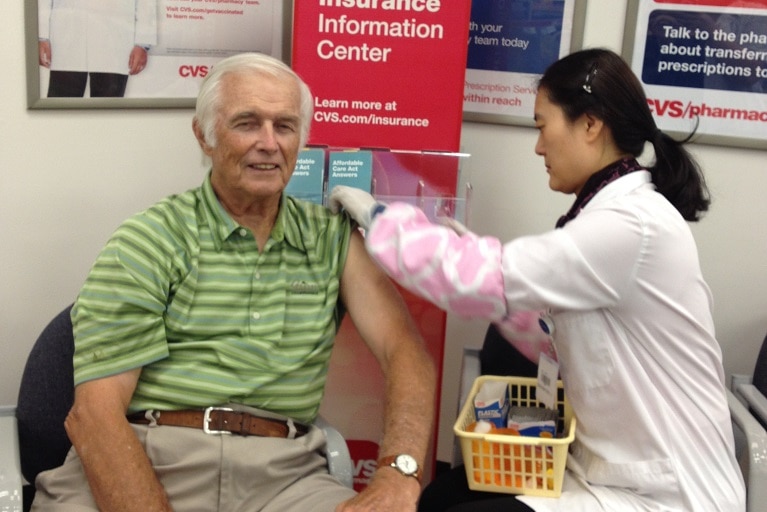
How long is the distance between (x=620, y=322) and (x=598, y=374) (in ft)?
0.41

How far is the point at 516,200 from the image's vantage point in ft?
10.8

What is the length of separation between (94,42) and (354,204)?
1129mm

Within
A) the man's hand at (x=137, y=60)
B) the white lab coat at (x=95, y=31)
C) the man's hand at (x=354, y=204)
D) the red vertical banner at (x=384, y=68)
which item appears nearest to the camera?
the man's hand at (x=354, y=204)

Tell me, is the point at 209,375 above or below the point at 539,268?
below

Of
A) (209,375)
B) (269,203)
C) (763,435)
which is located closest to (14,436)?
(209,375)

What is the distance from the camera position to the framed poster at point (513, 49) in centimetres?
310

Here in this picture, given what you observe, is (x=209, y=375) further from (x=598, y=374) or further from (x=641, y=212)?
(x=641, y=212)

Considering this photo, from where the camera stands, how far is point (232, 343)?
2.14m

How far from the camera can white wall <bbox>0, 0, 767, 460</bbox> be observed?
9.28 ft

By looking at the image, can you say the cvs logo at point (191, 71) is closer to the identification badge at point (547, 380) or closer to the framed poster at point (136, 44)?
the framed poster at point (136, 44)

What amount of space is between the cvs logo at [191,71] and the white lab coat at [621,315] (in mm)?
1215

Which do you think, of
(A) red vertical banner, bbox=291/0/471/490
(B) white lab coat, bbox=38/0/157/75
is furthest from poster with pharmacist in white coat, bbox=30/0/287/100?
(A) red vertical banner, bbox=291/0/471/490

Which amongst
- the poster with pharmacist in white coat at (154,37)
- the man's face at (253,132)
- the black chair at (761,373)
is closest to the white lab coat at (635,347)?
the man's face at (253,132)

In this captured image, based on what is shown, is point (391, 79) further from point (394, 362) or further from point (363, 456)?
point (363, 456)
